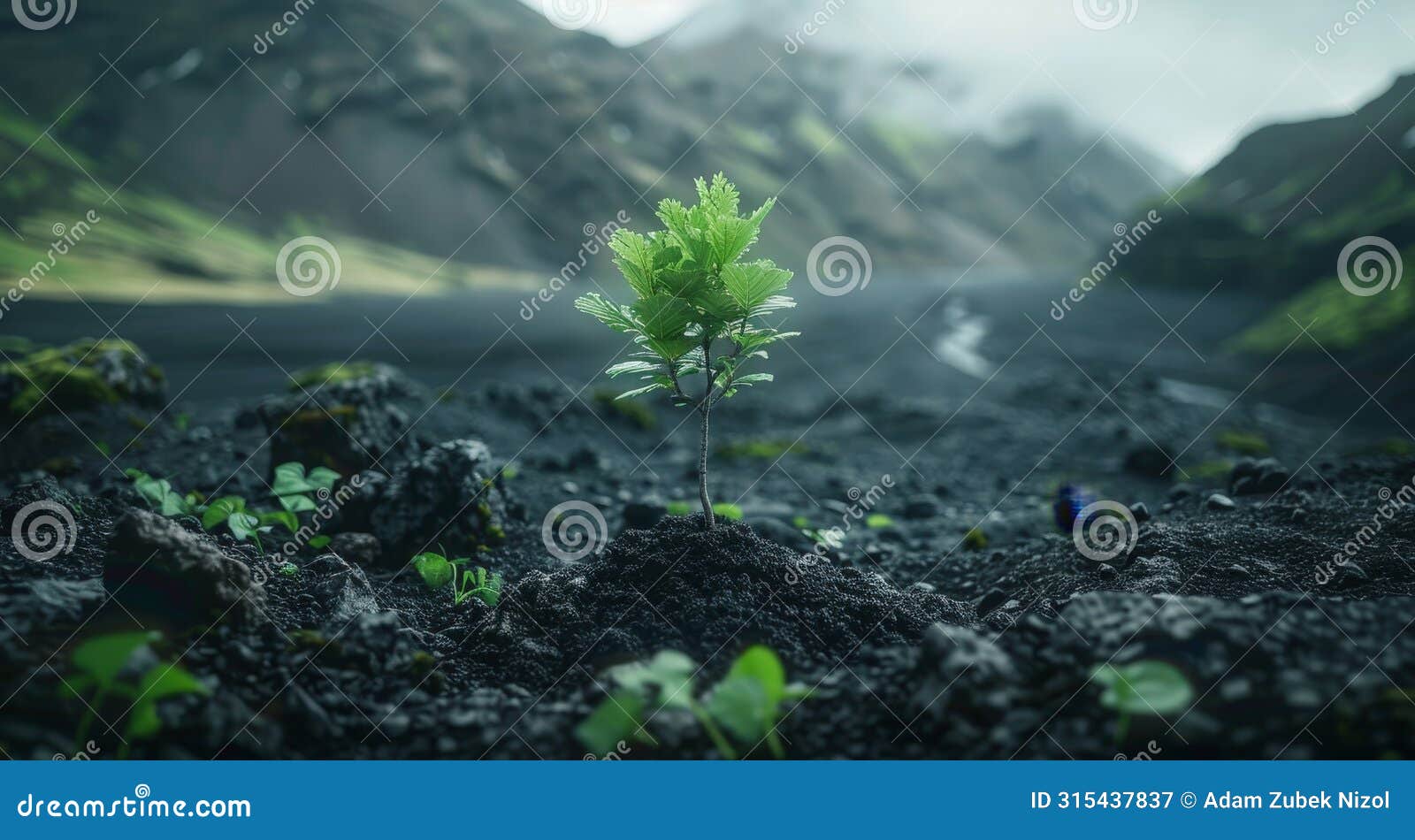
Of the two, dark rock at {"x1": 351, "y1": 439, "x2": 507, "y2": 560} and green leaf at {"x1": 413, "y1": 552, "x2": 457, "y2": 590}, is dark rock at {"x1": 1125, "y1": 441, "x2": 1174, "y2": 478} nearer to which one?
dark rock at {"x1": 351, "y1": 439, "x2": 507, "y2": 560}

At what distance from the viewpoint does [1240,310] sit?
32.7m

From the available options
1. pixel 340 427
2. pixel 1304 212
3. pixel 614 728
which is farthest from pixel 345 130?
pixel 614 728

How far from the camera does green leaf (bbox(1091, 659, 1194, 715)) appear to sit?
3.39 m

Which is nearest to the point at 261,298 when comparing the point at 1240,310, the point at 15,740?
the point at 15,740

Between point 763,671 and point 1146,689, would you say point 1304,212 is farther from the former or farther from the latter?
point 763,671

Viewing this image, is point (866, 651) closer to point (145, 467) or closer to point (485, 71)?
point (145, 467)

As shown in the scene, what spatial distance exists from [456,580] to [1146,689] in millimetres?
5074

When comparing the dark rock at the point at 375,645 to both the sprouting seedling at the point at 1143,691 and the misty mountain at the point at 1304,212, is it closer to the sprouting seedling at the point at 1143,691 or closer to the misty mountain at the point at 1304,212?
the sprouting seedling at the point at 1143,691

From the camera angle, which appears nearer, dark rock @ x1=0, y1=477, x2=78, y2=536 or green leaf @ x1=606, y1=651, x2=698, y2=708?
green leaf @ x1=606, y1=651, x2=698, y2=708

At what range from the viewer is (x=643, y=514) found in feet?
24.6

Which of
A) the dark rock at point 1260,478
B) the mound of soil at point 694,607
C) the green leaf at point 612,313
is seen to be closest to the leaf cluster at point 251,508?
the mound of soil at point 694,607

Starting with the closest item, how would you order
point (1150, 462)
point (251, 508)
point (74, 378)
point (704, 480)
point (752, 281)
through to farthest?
point (752, 281)
point (704, 480)
point (251, 508)
point (74, 378)
point (1150, 462)

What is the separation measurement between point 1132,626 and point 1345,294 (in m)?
28.5

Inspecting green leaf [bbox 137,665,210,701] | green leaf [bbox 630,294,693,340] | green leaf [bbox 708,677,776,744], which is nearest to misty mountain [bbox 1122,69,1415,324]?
green leaf [bbox 630,294,693,340]
